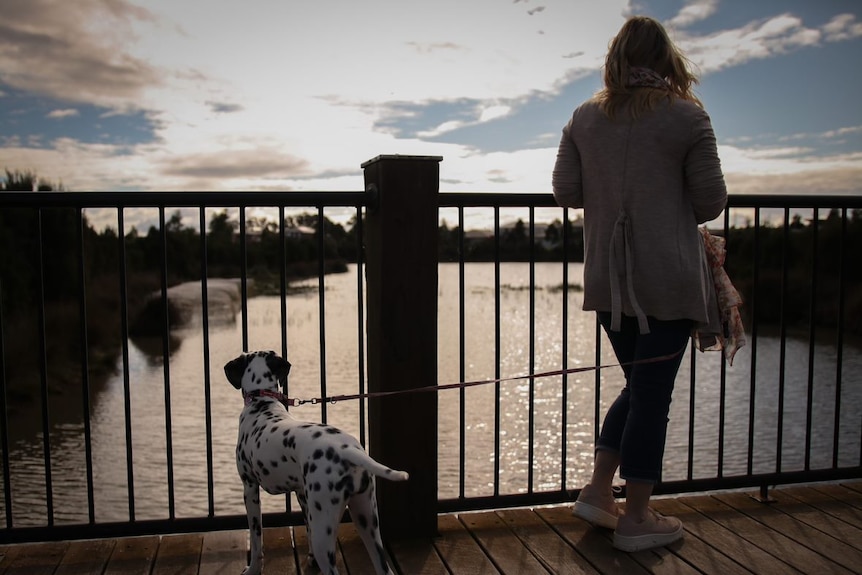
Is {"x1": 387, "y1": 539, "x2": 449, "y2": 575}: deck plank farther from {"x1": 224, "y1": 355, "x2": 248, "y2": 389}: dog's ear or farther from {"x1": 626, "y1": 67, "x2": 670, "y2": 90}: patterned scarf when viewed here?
{"x1": 626, "y1": 67, "x2": 670, "y2": 90}: patterned scarf

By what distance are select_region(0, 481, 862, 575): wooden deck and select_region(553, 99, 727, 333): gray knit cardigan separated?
799mm

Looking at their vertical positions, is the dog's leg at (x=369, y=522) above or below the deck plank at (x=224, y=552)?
above

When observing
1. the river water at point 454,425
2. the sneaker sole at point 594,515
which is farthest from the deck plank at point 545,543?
the river water at point 454,425

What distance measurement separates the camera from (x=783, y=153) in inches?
948

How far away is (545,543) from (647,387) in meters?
0.66

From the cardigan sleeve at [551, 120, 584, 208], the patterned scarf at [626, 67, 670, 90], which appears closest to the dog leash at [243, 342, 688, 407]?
the cardigan sleeve at [551, 120, 584, 208]

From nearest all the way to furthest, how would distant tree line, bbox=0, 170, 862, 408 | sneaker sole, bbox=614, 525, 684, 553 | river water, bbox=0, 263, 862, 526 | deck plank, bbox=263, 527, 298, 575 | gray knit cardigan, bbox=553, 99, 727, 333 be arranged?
gray knit cardigan, bbox=553, 99, 727, 333
deck plank, bbox=263, 527, 298, 575
sneaker sole, bbox=614, 525, 684, 553
river water, bbox=0, 263, 862, 526
distant tree line, bbox=0, 170, 862, 408

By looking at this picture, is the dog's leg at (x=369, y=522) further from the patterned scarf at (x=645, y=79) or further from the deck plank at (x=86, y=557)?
the patterned scarf at (x=645, y=79)

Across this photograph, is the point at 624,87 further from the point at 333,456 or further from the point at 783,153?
the point at 783,153

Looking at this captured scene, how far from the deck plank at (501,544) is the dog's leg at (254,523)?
2.49 feet

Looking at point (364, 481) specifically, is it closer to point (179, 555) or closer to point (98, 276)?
point (179, 555)

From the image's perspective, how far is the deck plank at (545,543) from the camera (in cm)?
229

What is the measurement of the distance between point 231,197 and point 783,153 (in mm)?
25433

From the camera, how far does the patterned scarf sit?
2191 millimetres
